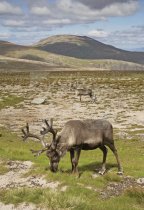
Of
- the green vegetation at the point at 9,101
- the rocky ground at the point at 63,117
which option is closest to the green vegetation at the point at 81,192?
the rocky ground at the point at 63,117

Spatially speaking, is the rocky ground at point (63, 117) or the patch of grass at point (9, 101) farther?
the patch of grass at point (9, 101)

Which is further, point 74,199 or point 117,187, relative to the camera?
point 117,187

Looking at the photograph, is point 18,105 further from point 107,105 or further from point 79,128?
point 79,128

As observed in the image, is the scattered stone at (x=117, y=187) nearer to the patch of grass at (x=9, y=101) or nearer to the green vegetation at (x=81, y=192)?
the green vegetation at (x=81, y=192)

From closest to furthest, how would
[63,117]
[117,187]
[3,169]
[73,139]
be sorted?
1. [117,187]
2. [73,139]
3. [3,169]
4. [63,117]

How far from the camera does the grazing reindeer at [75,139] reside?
55.4 feet

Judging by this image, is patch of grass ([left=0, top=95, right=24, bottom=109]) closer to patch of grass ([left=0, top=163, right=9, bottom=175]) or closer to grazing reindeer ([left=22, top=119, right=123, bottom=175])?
patch of grass ([left=0, top=163, right=9, bottom=175])

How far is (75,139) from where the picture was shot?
17.3m

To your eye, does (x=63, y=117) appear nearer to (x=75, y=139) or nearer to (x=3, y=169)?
(x=3, y=169)

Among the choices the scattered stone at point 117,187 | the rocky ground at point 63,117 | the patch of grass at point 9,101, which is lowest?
the patch of grass at point 9,101

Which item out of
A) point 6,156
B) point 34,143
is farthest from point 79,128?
point 34,143

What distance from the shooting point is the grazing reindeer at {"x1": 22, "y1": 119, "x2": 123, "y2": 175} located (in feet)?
55.4

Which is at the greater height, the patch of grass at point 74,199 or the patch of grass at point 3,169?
the patch of grass at point 74,199

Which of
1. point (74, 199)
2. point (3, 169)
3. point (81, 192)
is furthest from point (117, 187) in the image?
point (3, 169)
